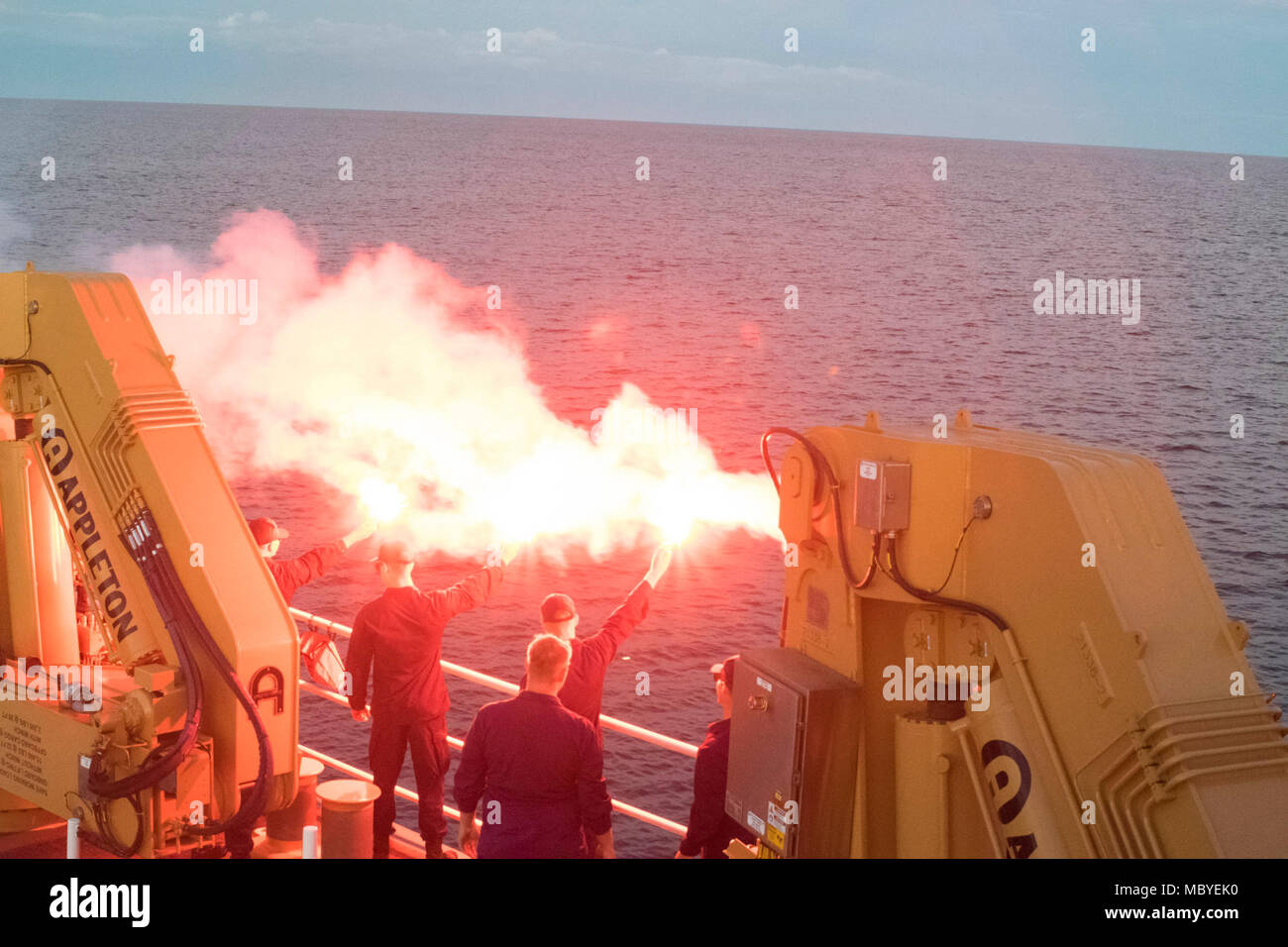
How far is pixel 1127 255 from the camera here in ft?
367

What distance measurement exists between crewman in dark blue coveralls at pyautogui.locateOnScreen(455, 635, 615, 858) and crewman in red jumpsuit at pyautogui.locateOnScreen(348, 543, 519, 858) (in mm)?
1657

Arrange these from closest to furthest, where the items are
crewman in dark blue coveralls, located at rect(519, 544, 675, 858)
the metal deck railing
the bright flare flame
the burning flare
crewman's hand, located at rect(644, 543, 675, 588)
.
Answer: crewman in dark blue coveralls, located at rect(519, 544, 675, 858) < the metal deck railing < crewman's hand, located at rect(644, 543, 675, 588) < the bright flare flame < the burning flare

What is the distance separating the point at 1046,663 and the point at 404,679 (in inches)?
175

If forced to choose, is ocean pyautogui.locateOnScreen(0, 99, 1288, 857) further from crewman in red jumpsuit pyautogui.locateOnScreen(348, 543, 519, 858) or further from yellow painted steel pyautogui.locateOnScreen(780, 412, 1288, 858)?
yellow painted steel pyautogui.locateOnScreen(780, 412, 1288, 858)

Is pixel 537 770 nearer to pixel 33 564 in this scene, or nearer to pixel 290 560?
pixel 290 560

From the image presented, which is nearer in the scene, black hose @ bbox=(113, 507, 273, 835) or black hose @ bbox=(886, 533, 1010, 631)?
black hose @ bbox=(886, 533, 1010, 631)

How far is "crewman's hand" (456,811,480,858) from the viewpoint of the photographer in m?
6.79

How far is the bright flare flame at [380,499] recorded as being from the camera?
966cm

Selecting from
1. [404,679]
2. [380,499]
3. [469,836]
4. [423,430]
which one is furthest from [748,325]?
[469,836]

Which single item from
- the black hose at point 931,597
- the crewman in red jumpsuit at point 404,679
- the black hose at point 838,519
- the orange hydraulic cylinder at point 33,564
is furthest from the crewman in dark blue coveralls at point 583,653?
the orange hydraulic cylinder at point 33,564

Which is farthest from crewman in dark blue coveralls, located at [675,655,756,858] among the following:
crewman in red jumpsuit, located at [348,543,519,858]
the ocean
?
the ocean

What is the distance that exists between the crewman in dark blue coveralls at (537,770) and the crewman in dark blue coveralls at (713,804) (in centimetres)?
60

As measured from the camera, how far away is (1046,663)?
529 centimetres

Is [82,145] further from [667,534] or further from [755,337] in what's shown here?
[667,534]
